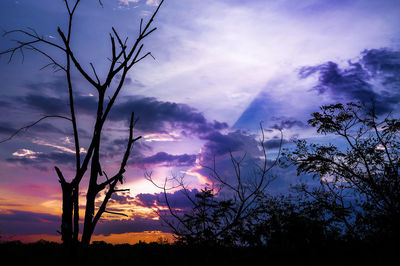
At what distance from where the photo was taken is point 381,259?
7145mm

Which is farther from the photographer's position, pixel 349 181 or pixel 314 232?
pixel 349 181

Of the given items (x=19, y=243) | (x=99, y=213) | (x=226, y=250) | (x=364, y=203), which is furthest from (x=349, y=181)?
(x=19, y=243)

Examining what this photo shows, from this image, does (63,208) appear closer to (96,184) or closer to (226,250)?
(96,184)

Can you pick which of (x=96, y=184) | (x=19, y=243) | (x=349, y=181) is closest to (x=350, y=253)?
(x=96, y=184)

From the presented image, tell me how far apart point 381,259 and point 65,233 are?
296 inches

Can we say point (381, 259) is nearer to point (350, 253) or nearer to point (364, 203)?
point (350, 253)

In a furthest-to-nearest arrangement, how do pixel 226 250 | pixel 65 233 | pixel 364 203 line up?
pixel 364 203 → pixel 226 250 → pixel 65 233

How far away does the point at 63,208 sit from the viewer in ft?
14.9

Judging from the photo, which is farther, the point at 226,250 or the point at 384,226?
the point at 384,226

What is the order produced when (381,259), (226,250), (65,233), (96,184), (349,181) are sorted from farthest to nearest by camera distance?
1. (349,181)
2. (226,250)
3. (381,259)
4. (96,184)
5. (65,233)

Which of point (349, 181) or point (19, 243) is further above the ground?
Answer: point (349, 181)

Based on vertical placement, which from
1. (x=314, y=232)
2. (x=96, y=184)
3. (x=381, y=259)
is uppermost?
(x=96, y=184)

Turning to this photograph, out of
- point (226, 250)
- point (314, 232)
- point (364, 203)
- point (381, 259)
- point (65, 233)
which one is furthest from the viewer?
point (364, 203)

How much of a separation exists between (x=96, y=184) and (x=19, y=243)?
34.1 ft
